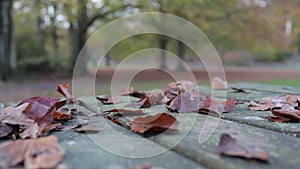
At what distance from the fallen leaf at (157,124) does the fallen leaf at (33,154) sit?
0.20m

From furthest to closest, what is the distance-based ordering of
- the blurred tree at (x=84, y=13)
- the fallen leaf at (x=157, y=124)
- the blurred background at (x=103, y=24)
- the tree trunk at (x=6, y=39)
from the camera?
the blurred tree at (x=84, y=13)
the blurred background at (x=103, y=24)
the tree trunk at (x=6, y=39)
the fallen leaf at (x=157, y=124)

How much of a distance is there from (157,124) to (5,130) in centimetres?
33

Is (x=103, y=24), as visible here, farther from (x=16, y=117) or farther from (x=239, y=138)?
(x=239, y=138)

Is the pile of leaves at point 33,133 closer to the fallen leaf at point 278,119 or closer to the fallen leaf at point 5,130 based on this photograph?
the fallen leaf at point 5,130

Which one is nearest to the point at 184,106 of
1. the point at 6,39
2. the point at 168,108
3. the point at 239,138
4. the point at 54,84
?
the point at 168,108

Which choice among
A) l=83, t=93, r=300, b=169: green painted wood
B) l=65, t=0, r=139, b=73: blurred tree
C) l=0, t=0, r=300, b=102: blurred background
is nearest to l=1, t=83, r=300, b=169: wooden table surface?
l=83, t=93, r=300, b=169: green painted wood

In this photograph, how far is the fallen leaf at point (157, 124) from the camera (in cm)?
58

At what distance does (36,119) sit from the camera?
0.64 metres

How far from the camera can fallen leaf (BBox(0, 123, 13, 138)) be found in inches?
23.2

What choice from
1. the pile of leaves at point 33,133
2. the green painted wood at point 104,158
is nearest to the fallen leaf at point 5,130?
the pile of leaves at point 33,133

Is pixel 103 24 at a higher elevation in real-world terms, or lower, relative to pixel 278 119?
higher

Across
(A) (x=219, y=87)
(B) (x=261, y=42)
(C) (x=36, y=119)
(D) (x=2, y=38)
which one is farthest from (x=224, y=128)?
(B) (x=261, y=42)

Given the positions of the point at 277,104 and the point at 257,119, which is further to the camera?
the point at 277,104

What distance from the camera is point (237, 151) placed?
1.52 ft
